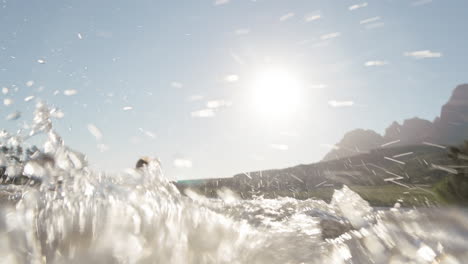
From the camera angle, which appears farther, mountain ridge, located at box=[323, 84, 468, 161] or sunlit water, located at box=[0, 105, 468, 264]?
mountain ridge, located at box=[323, 84, 468, 161]

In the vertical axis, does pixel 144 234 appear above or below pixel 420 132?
below

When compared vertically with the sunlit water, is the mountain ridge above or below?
above

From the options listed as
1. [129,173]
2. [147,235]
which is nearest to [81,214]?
[147,235]

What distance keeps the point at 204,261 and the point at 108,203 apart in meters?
1.20

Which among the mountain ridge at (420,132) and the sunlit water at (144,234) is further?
the mountain ridge at (420,132)

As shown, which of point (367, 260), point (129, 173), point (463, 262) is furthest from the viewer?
point (129, 173)

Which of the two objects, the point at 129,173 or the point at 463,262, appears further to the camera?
the point at 129,173

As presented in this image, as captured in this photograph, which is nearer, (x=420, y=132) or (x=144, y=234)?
(x=144, y=234)

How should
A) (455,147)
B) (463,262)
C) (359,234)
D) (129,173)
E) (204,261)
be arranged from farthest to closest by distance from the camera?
1. (455,147)
2. (129,173)
3. (359,234)
4. (463,262)
5. (204,261)

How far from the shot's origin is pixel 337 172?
225 ft

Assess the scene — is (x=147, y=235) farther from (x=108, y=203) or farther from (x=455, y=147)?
(x=455, y=147)

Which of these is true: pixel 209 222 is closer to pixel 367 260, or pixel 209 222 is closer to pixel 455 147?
pixel 367 260

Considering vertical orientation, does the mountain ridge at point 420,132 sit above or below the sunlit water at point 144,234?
above

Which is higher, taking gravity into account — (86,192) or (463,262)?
(86,192)
